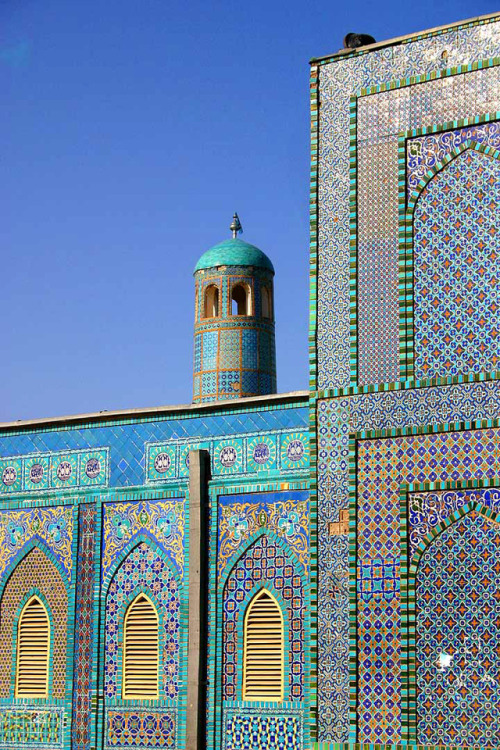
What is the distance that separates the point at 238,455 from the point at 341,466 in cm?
223

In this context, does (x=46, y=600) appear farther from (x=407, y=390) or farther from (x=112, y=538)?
(x=407, y=390)

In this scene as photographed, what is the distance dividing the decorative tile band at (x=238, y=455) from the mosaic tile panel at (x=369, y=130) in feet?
4.93

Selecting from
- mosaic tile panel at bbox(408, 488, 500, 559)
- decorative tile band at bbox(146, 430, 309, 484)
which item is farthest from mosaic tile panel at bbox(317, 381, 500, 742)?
decorative tile band at bbox(146, 430, 309, 484)

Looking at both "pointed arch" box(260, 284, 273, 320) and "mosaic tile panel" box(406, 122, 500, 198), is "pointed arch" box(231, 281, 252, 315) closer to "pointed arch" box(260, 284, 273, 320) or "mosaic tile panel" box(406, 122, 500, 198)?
"pointed arch" box(260, 284, 273, 320)

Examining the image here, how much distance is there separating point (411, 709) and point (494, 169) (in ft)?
15.3

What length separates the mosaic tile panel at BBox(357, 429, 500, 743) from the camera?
1156 centimetres

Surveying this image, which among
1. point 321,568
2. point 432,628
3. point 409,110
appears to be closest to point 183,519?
point 321,568

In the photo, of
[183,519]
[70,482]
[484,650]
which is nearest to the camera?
Result: [484,650]

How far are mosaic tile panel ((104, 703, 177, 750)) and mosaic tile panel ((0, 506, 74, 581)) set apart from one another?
5.32 ft

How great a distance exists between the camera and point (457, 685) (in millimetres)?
11312

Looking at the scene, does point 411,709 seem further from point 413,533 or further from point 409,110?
point 409,110

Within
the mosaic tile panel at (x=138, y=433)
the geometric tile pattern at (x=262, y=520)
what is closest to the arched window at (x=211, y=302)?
the mosaic tile panel at (x=138, y=433)

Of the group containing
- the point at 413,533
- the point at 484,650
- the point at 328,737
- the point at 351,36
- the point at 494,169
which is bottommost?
the point at 328,737

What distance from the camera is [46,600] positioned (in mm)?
15266
